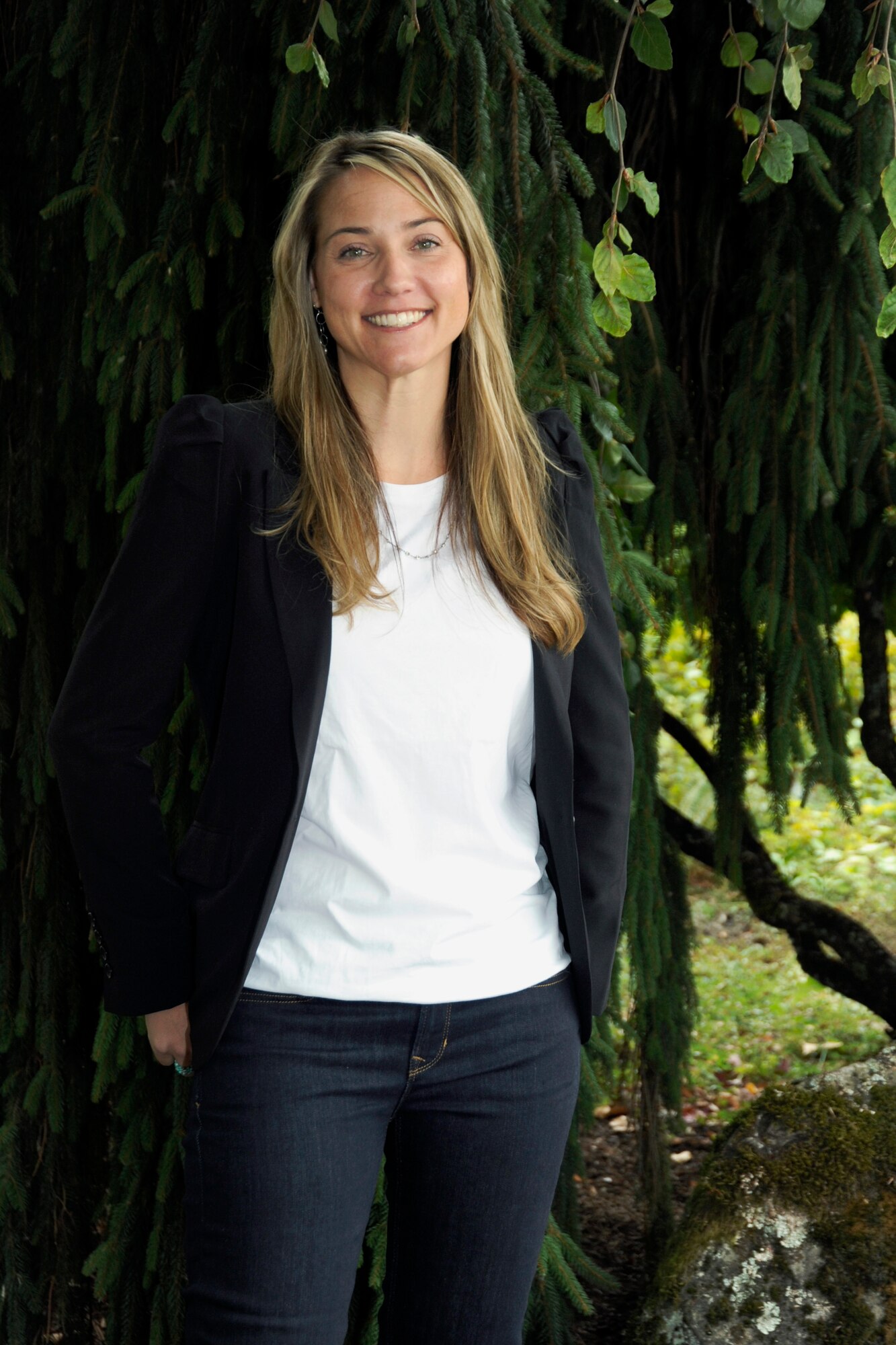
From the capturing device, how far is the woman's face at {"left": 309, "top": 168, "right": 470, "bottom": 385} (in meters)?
1.49

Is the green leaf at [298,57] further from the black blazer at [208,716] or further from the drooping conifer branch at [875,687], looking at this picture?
the drooping conifer branch at [875,687]

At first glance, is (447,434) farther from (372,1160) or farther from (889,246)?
(372,1160)

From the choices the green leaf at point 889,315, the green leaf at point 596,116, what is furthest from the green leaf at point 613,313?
the green leaf at point 889,315

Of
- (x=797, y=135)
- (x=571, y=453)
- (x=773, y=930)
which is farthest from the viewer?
(x=773, y=930)

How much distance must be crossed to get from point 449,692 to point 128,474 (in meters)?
0.94

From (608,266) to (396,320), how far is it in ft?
1.02

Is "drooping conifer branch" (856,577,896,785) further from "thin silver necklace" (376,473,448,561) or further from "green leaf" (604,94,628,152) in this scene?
"thin silver necklace" (376,473,448,561)

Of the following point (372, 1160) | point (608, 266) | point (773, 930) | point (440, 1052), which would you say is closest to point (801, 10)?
point (608, 266)

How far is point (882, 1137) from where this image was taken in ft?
7.41

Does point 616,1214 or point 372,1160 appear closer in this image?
point 372,1160

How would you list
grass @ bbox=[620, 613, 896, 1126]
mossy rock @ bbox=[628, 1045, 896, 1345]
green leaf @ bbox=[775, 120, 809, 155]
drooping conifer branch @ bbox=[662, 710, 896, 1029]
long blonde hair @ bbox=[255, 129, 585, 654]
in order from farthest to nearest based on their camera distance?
grass @ bbox=[620, 613, 896, 1126]
drooping conifer branch @ bbox=[662, 710, 896, 1029]
mossy rock @ bbox=[628, 1045, 896, 1345]
green leaf @ bbox=[775, 120, 809, 155]
long blonde hair @ bbox=[255, 129, 585, 654]

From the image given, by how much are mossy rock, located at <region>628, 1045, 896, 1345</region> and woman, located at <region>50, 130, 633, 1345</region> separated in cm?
79

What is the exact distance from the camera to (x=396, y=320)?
1492mm

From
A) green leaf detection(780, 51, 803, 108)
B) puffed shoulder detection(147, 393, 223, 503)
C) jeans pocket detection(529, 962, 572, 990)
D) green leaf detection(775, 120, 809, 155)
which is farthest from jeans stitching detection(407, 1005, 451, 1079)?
green leaf detection(775, 120, 809, 155)
